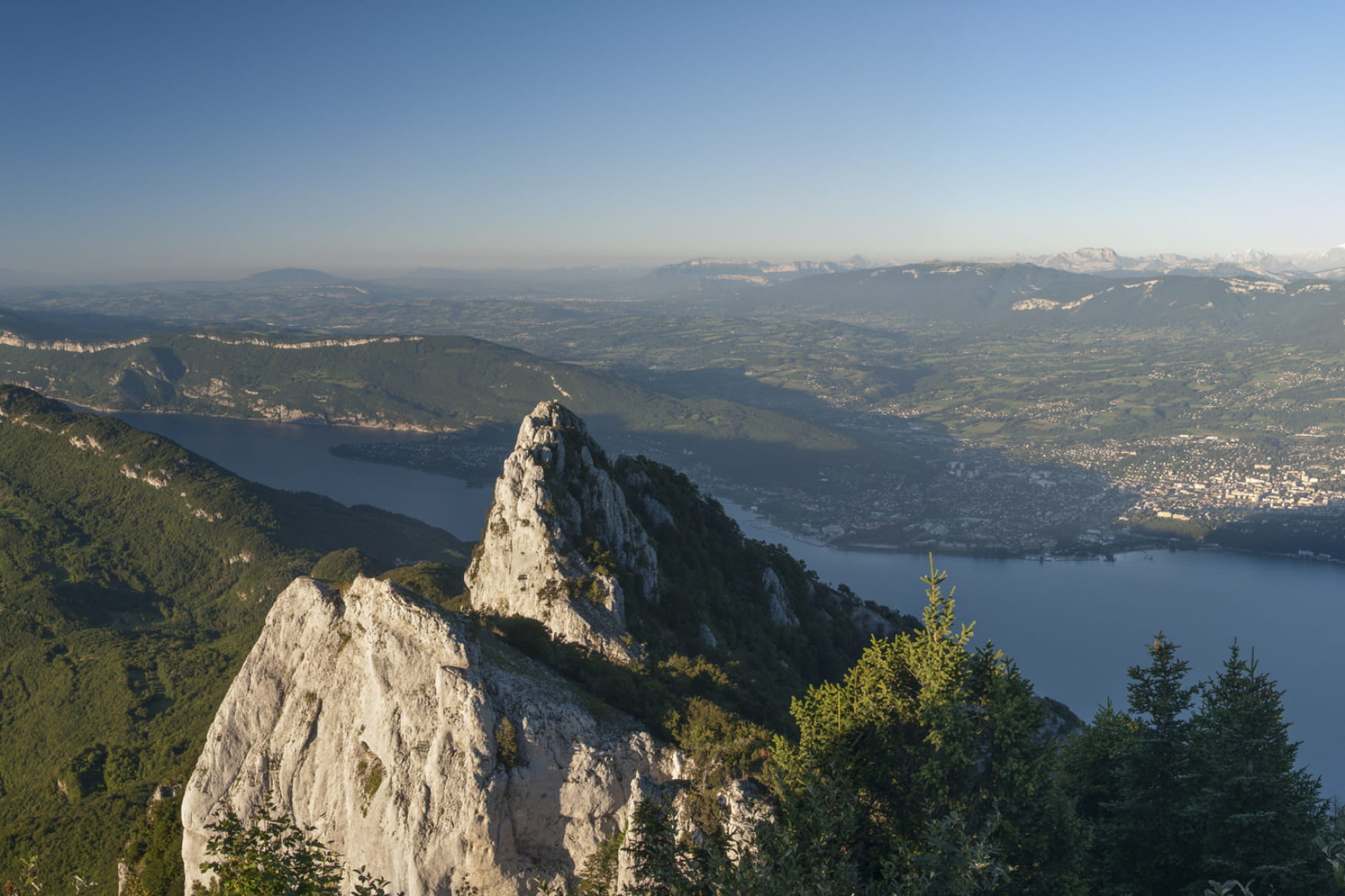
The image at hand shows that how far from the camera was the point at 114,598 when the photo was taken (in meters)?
85.1

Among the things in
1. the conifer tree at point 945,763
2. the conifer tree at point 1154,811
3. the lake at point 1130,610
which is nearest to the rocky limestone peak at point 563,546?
the conifer tree at point 945,763

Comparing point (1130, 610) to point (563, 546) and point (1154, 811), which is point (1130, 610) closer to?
point (1154, 811)

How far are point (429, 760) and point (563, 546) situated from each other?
1142cm

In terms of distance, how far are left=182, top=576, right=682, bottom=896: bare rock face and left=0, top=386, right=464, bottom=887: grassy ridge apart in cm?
1490

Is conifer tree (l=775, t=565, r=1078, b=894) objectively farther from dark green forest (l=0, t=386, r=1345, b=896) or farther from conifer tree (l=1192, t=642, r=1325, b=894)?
conifer tree (l=1192, t=642, r=1325, b=894)

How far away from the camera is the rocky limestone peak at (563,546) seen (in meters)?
28.8

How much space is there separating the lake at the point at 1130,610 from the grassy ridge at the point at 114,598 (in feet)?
126

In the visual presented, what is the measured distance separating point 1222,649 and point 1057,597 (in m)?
20.0

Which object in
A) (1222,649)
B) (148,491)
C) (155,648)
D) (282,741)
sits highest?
(282,741)

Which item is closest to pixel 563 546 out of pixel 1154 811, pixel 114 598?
pixel 1154 811

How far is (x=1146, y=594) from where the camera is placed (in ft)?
350

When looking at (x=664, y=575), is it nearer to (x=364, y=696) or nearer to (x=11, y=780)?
(x=364, y=696)

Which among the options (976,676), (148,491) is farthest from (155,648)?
(976,676)

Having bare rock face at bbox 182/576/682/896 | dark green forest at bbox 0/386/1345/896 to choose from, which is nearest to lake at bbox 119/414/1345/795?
dark green forest at bbox 0/386/1345/896
